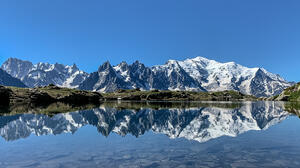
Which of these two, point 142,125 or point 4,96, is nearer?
point 142,125

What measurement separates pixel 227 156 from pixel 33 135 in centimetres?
3624

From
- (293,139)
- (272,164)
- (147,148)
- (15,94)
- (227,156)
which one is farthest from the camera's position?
(15,94)

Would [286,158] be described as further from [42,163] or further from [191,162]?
[42,163]

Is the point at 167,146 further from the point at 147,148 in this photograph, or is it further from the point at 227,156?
the point at 227,156

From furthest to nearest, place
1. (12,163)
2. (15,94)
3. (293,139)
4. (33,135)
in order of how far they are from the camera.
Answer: (15,94) → (33,135) → (293,139) → (12,163)

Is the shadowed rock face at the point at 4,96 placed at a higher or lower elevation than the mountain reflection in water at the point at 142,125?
higher

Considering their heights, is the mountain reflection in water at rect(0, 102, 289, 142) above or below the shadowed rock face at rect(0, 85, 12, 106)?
below

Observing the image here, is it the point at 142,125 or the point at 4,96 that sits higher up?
the point at 4,96

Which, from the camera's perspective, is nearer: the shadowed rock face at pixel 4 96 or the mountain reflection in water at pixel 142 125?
the mountain reflection in water at pixel 142 125

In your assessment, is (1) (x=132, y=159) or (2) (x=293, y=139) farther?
(2) (x=293, y=139)

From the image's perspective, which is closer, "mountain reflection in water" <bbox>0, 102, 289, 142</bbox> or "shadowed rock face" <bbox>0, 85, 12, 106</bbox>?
"mountain reflection in water" <bbox>0, 102, 289, 142</bbox>

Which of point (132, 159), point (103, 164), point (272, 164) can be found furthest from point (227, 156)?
point (103, 164)

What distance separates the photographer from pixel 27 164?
22.4 metres

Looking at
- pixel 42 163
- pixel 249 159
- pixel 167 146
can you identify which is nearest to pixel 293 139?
pixel 249 159
